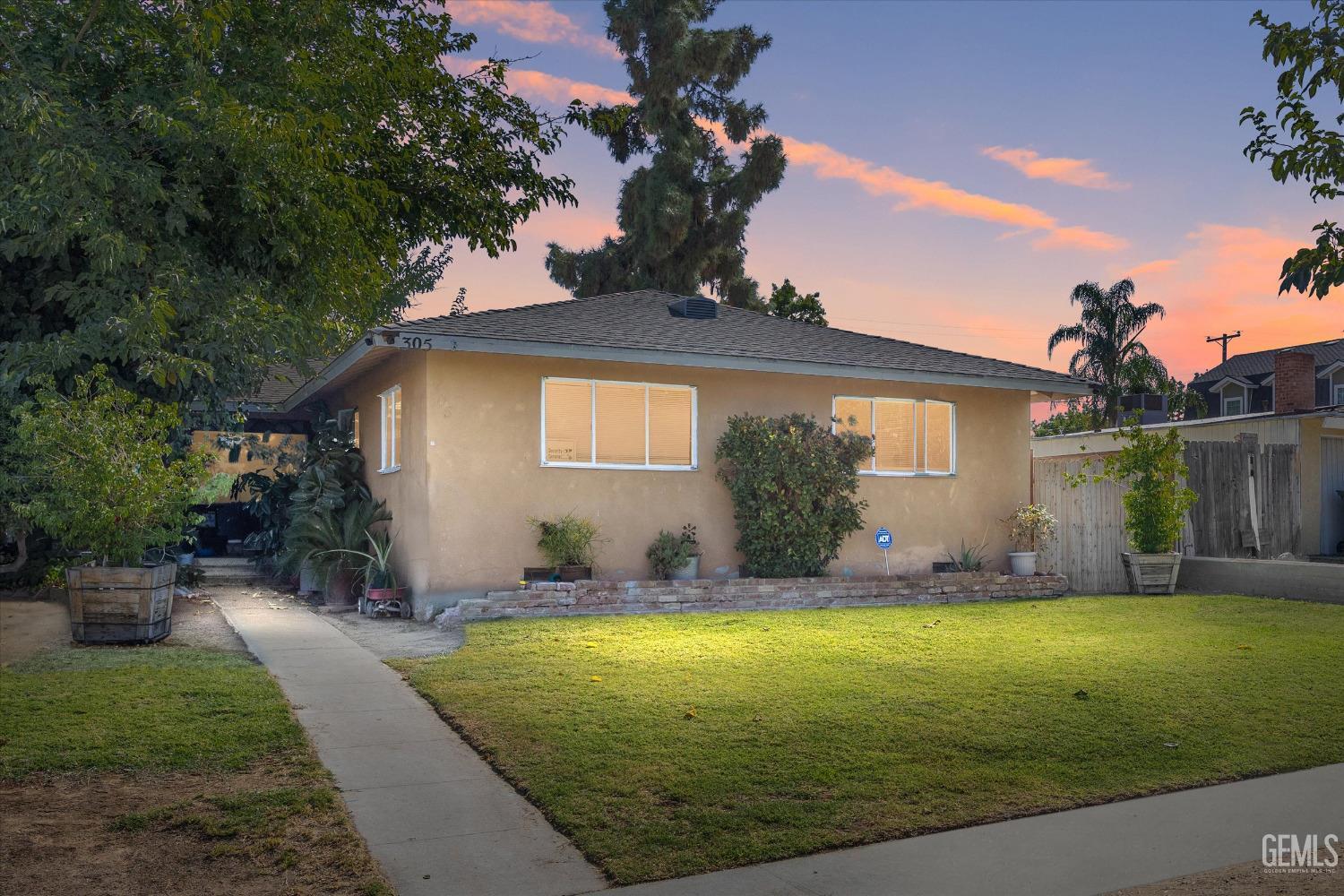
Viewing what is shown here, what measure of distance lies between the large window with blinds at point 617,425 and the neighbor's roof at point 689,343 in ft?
2.46

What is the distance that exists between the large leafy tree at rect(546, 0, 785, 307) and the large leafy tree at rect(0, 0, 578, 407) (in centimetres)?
1859

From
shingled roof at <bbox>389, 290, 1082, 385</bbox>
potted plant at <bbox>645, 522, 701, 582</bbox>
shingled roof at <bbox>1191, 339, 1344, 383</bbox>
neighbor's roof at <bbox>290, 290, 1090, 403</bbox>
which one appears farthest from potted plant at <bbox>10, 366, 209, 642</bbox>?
shingled roof at <bbox>1191, 339, 1344, 383</bbox>

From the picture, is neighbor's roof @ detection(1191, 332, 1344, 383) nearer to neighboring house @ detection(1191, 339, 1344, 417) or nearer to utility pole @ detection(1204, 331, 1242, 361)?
neighboring house @ detection(1191, 339, 1344, 417)

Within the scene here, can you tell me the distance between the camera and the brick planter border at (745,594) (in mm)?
11586

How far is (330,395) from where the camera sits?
59.1ft

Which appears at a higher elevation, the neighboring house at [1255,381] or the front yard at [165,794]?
the neighboring house at [1255,381]

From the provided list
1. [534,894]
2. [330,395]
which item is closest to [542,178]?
[330,395]

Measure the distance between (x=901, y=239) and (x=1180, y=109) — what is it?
6072 mm

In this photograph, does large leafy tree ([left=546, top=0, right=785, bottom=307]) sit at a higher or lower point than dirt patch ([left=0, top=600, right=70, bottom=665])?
higher

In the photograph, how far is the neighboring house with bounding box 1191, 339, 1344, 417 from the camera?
114 feet

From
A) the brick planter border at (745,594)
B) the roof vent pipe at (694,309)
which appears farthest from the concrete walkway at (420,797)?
the roof vent pipe at (694,309)

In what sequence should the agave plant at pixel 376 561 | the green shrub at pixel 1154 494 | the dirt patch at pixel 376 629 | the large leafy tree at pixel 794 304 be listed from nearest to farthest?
1. the dirt patch at pixel 376 629
2. the agave plant at pixel 376 561
3. the green shrub at pixel 1154 494
4. the large leafy tree at pixel 794 304

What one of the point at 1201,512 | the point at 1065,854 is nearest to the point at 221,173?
the point at 1065,854

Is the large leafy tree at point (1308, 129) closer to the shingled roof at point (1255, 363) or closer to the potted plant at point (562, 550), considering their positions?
the potted plant at point (562, 550)
